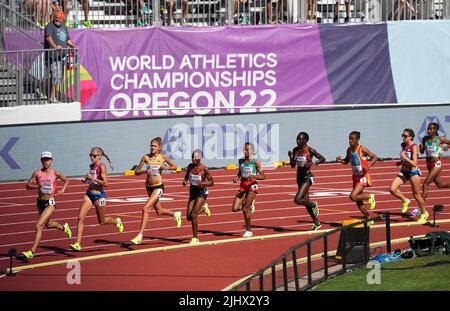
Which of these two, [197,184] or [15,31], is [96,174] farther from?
[15,31]

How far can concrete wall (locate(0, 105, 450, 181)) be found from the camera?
103 ft

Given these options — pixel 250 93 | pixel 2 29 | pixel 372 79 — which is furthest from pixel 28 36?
pixel 372 79

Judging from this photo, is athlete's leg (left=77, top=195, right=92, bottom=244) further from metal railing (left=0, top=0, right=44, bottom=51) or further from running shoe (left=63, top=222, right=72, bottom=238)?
metal railing (left=0, top=0, right=44, bottom=51)

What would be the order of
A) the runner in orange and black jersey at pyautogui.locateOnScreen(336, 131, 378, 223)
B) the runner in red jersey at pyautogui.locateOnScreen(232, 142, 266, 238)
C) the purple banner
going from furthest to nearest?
the purple banner → the runner in orange and black jersey at pyautogui.locateOnScreen(336, 131, 378, 223) → the runner in red jersey at pyautogui.locateOnScreen(232, 142, 266, 238)

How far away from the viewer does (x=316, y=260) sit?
18.4 metres

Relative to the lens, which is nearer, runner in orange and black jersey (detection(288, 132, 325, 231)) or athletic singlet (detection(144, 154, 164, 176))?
athletic singlet (detection(144, 154, 164, 176))

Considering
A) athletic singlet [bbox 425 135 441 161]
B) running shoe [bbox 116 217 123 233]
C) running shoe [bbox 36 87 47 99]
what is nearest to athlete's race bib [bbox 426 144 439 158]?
athletic singlet [bbox 425 135 441 161]

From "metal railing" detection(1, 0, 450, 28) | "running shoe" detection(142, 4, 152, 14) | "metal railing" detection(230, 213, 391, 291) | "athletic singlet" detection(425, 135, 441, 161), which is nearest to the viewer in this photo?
"metal railing" detection(230, 213, 391, 291)

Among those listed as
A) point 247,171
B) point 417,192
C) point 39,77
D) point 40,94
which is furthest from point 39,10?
point 417,192

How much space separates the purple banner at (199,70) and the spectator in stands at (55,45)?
131cm

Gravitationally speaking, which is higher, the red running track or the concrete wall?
the concrete wall

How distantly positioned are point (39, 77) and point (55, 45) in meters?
1.02

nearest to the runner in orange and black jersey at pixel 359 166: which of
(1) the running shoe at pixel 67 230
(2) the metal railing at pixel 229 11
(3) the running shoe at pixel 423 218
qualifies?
(3) the running shoe at pixel 423 218
